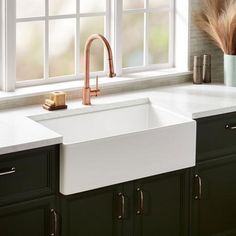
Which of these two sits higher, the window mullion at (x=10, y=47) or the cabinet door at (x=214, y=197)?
the window mullion at (x=10, y=47)

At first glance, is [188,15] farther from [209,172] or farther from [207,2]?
[209,172]

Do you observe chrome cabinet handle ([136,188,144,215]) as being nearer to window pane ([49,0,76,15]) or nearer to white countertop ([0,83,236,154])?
white countertop ([0,83,236,154])

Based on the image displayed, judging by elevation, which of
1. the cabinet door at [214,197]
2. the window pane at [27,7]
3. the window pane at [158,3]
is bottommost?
the cabinet door at [214,197]

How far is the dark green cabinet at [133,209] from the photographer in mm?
4562

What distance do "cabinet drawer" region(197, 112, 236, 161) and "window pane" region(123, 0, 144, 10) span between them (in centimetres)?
110

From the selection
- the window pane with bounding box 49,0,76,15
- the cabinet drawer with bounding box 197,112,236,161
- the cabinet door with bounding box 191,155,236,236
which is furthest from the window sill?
the cabinet door with bounding box 191,155,236,236

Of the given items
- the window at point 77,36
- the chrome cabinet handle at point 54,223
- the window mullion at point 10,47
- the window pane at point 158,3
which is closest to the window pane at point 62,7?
the window at point 77,36

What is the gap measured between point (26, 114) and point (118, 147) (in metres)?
0.65

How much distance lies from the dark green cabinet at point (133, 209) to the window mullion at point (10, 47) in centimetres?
95

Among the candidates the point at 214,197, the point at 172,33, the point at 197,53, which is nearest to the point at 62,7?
the point at 172,33

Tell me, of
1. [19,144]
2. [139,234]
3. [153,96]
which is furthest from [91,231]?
[153,96]

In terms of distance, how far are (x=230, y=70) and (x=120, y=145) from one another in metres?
1.37

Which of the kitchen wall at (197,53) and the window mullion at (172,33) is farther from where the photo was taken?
the window mullion at (172,33)

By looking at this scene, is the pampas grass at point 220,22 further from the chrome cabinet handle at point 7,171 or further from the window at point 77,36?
the chrome cabinet handle at point 7,171
